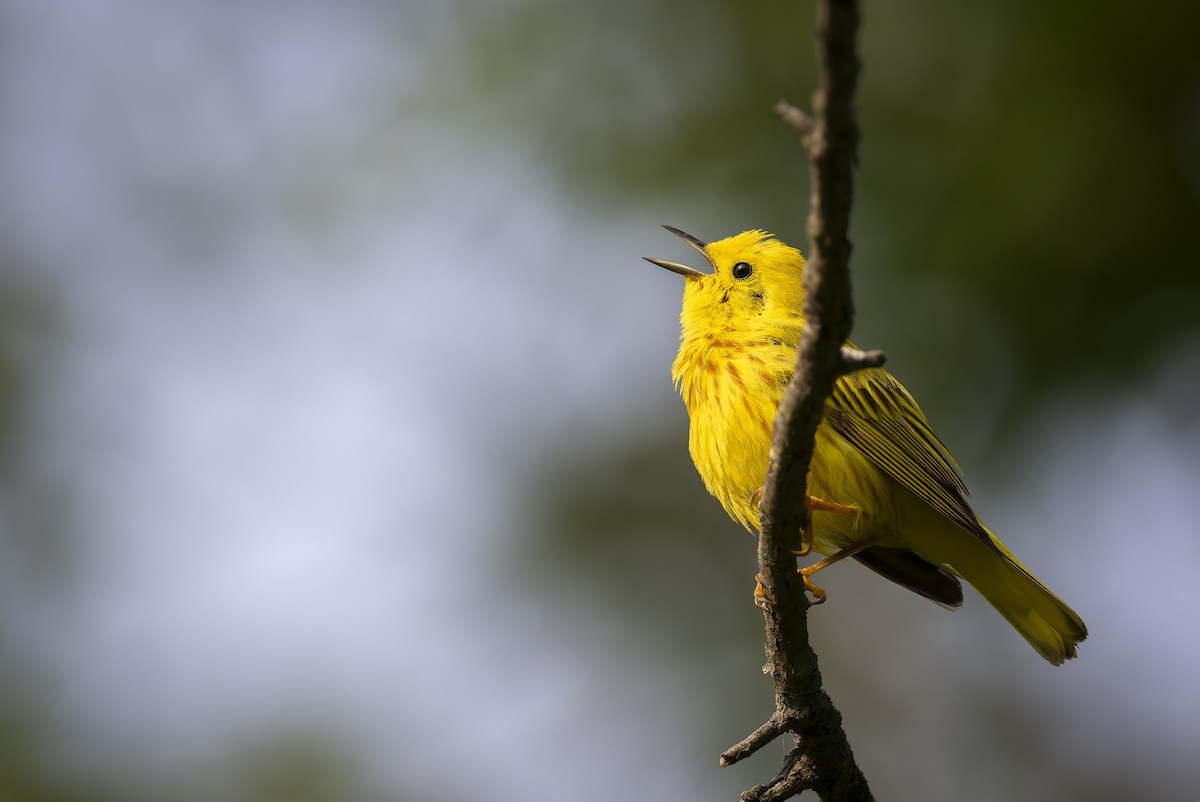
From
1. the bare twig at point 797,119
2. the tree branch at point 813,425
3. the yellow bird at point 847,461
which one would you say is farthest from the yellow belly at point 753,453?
the bare twig at point 797,119

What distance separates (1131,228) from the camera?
7.08 m

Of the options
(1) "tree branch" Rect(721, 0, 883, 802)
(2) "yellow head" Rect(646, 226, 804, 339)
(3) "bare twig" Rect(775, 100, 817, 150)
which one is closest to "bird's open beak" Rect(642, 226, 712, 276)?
(2) "yellow head" Rect(646, 226, 804, 339)

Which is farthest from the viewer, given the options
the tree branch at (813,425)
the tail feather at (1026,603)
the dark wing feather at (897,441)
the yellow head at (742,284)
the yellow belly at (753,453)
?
the yellow head at (742,284)

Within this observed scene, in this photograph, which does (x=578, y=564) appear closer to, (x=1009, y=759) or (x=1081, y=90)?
(x=1009, y=759)

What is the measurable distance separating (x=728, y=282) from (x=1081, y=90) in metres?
3.65

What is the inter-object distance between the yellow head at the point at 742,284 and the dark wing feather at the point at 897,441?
19.5 inches

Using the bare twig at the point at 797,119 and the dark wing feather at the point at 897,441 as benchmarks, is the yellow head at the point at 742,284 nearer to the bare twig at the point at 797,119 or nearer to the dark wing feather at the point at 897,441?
the dark wing feather at the point at 897,441

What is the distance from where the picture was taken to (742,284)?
5.14 m

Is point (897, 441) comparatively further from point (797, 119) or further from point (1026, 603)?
point (797, 119)

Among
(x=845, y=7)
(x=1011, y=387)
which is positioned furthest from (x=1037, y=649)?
(x=845, y=7)

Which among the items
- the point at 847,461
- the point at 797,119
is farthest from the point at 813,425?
the point at 847,461

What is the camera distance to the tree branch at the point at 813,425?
2.14 meters

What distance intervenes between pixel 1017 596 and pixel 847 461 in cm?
106

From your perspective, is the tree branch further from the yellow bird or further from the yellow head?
the yellow head
